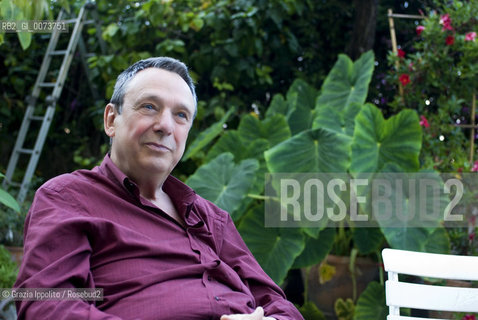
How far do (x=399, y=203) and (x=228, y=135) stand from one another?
1.00m

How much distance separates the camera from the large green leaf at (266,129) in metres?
2.91

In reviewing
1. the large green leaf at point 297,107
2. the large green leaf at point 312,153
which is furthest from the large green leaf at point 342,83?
the large green leaf at point 312,153

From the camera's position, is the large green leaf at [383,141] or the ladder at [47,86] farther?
the ladder at [47,86]

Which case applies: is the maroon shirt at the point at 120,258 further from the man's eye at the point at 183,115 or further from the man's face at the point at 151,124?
the man's eye at the point at 183,115

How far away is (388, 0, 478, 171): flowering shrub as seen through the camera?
303 centimetres

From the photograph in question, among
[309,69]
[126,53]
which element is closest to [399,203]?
[309,69]

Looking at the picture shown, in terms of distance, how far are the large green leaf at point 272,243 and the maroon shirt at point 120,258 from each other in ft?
3.58

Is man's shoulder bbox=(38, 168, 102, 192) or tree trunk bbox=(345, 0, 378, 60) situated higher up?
tree trunk bbox=(345, 0, 378, 60)

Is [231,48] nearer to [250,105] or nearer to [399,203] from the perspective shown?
[250,105]

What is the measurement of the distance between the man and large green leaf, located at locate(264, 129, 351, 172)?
1046 millimetres

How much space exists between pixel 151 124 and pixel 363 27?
2.88 meters

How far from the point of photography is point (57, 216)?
1.03 m

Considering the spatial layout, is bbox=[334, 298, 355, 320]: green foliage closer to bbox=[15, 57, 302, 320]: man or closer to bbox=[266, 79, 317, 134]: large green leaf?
bbox=[266, 79, 317, 134]: large green leaf

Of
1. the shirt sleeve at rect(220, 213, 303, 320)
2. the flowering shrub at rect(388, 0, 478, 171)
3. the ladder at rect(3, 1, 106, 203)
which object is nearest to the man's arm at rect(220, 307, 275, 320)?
the shirt sleeve at rect(220, 213, 303, 320)
